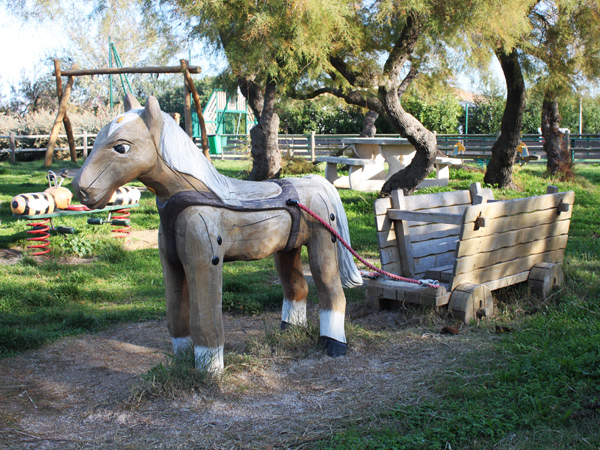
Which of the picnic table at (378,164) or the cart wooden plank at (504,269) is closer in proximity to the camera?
the cart wooden plank at (504,269)

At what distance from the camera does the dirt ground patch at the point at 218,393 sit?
2.91m

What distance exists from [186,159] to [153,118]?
30 cm

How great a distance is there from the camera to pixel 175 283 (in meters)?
3.65

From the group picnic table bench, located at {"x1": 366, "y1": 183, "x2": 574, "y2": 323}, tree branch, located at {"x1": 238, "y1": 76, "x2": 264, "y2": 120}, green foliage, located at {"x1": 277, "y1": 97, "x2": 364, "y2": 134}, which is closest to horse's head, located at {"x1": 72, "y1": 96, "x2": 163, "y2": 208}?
picnic table bench, located at {"x1": 366, "y1": 183, "x2": 574, "y2": 323}

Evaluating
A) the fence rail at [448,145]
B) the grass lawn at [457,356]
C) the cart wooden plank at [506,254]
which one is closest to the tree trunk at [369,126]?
the fence rail at [448,145]

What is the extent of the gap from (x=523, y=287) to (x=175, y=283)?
3.27 meters

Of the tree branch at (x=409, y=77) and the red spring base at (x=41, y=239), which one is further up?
the tree branch at (x=409, y=77)

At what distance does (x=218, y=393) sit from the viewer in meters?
3.37

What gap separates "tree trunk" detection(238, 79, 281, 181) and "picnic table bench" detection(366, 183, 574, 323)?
778cm

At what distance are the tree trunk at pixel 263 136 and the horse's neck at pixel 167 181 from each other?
9439 mm

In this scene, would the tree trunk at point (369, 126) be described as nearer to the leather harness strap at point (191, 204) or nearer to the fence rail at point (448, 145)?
the fence rail at point (448, 145)

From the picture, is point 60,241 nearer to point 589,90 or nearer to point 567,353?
point 567,353

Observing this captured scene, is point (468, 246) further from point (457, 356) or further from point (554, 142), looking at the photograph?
point (554, 142)

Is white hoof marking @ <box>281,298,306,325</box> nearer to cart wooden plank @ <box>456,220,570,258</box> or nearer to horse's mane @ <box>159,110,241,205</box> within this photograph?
horse's mane @ <box>159,110,241,205</box>
